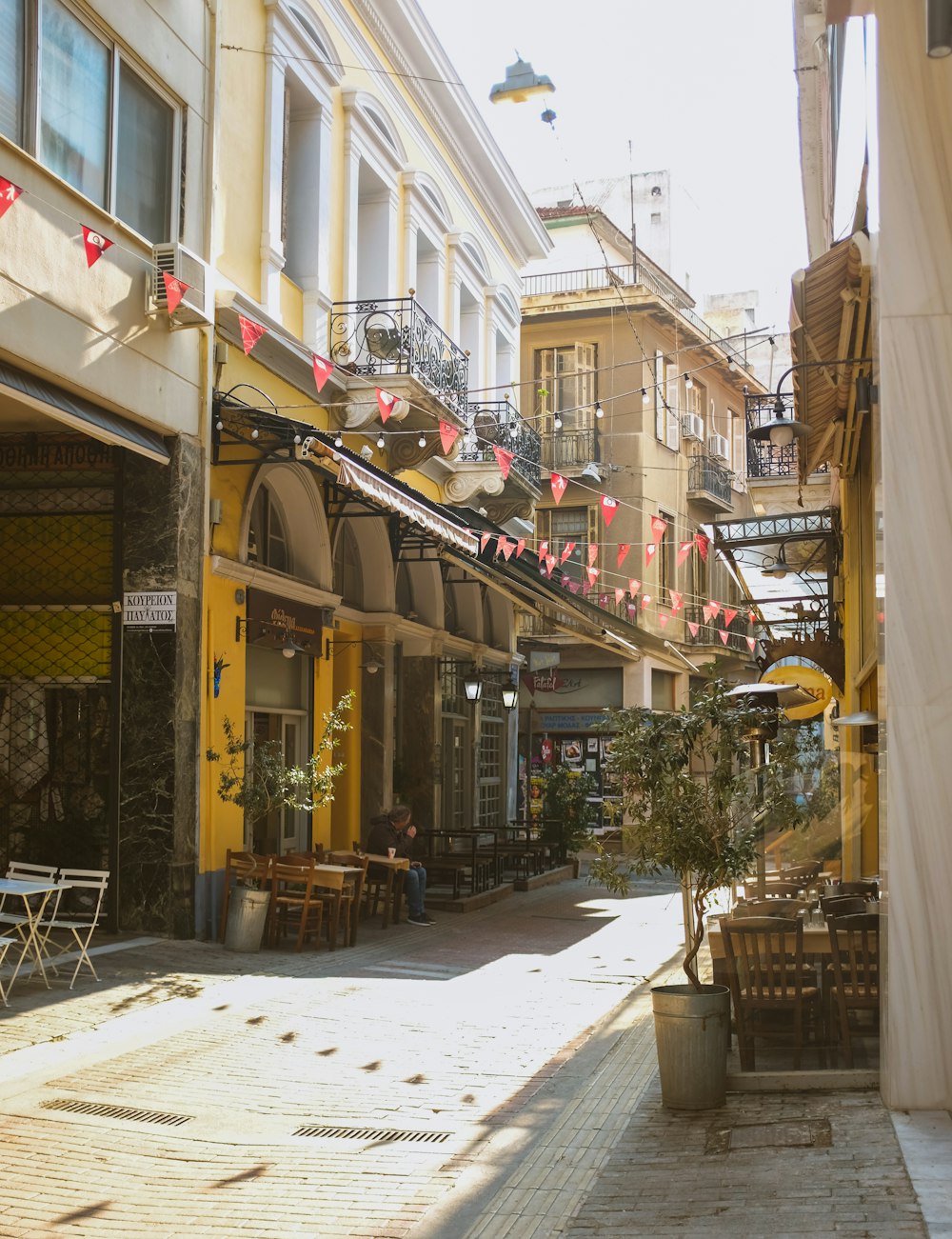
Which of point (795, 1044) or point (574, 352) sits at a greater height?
point (574, 352)

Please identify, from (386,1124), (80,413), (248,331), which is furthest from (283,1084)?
(248,331)

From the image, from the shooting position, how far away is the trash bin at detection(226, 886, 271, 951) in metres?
12.2

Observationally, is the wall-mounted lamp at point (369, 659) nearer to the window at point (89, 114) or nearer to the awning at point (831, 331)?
the window at point (89, 114)

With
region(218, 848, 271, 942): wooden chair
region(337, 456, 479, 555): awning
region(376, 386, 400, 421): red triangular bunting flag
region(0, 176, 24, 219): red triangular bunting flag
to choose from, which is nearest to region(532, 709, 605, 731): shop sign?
region(337, 456, 479, 555): awning

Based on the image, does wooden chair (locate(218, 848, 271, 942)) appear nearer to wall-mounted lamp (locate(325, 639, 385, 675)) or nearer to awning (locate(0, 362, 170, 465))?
awning (locate(0, 362, 170, 465))

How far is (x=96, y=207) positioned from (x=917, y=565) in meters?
7.79

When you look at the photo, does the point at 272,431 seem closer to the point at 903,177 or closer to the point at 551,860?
the point at 903,177

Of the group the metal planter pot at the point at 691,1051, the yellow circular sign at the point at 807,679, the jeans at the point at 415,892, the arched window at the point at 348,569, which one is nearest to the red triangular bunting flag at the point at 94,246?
the metal planter pot at the point at 691,1051

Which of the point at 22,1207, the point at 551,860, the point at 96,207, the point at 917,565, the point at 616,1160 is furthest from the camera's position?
the point at 551,860

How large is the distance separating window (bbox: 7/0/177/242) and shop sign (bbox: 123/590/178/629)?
3.36 meters

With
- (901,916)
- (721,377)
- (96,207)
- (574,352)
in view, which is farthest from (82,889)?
(721,377)

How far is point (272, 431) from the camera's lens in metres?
13.3

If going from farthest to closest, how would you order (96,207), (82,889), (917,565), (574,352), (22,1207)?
1. (574,352)
2. (82,889)
3. (96,207)
4. (917,565)
5. (22,1207)

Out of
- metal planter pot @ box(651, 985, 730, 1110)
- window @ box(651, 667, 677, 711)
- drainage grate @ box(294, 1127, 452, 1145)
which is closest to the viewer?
drainage grate @ box(294, 1127, 452, 1145)
